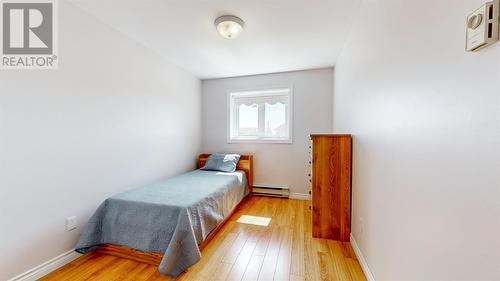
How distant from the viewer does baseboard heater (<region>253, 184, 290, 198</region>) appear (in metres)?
3.52

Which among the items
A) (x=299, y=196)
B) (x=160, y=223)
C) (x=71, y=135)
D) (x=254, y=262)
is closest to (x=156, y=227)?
(x=160, y=223)

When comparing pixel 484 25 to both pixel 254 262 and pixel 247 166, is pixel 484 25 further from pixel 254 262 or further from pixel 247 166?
pixel 247 166

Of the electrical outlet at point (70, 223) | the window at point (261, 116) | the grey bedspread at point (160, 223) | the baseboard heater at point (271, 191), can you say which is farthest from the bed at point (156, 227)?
the window at point (261, 116)

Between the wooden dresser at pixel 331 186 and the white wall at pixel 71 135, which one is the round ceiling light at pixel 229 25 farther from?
the wooden dresser at pixel 331 186

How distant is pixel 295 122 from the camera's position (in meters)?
3.52

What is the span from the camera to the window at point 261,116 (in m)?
3.67

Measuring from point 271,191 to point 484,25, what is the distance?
332 cm

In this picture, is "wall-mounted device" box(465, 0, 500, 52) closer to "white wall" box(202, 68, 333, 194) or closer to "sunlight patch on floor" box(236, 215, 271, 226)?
"sunlight patch on floor" box(236, 215, 271, 226)

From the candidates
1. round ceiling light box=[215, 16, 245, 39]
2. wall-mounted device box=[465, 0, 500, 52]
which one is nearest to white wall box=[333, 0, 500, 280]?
wall-mounted device box=[465, 0, 500, 52]

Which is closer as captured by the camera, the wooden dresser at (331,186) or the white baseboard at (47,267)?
the white baseboard at (47,267)

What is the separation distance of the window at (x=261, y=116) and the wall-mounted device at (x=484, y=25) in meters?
2.96

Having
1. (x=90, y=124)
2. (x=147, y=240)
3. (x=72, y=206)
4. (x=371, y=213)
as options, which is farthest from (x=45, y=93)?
(x=371, y=213)

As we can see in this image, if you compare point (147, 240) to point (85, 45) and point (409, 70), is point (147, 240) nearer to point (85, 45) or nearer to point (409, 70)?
point (85, 45)

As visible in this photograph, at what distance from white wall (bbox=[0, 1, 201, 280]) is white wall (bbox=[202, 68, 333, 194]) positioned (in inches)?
61.8
